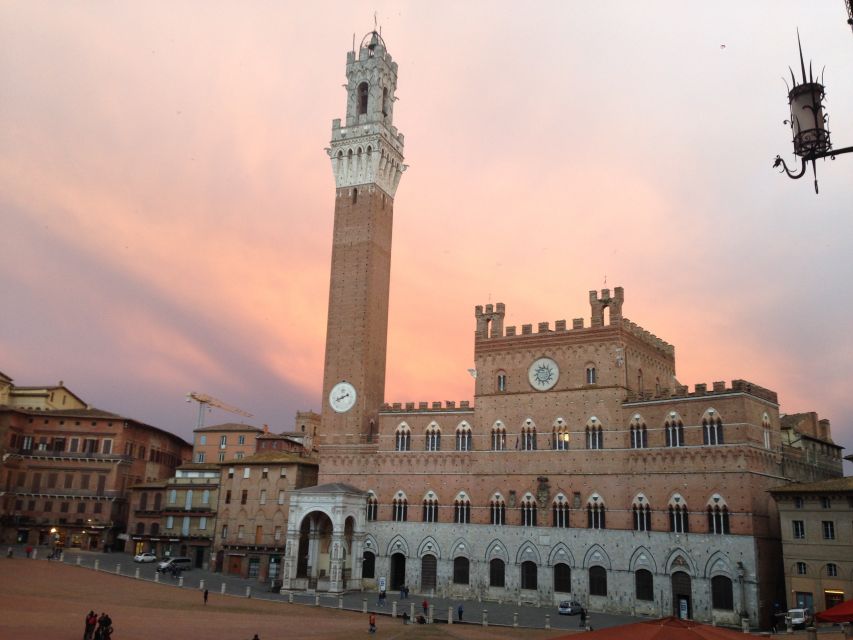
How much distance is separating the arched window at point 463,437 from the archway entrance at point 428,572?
8.01 metres

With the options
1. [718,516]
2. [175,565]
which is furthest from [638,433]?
[175,565]

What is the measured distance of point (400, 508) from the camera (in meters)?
54.9

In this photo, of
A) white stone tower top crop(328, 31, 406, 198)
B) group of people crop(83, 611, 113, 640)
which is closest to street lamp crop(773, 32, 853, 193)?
group of people crop(83, 611, 113, 640)

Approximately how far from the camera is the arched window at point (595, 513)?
47.5 metres

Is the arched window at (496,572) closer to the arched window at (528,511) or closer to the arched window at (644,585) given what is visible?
the arched window at (528,511)

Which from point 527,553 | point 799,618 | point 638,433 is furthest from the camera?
point 527,553

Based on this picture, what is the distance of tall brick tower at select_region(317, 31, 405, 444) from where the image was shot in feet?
194

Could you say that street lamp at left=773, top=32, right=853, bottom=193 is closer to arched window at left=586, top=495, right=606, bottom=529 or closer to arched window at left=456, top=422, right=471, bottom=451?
arched window at left=586, top=495, right=606, bottom=529

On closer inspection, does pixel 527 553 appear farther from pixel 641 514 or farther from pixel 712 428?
pixel 712 428

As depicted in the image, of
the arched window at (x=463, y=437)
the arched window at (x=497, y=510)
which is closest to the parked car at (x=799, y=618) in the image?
the arched window at (x=497, y=510)

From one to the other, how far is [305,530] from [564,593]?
19937 mm

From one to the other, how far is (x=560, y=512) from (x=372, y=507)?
14.8 m

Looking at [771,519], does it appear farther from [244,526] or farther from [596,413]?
[244,526]

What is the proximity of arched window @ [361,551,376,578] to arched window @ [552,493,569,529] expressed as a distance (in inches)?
562
